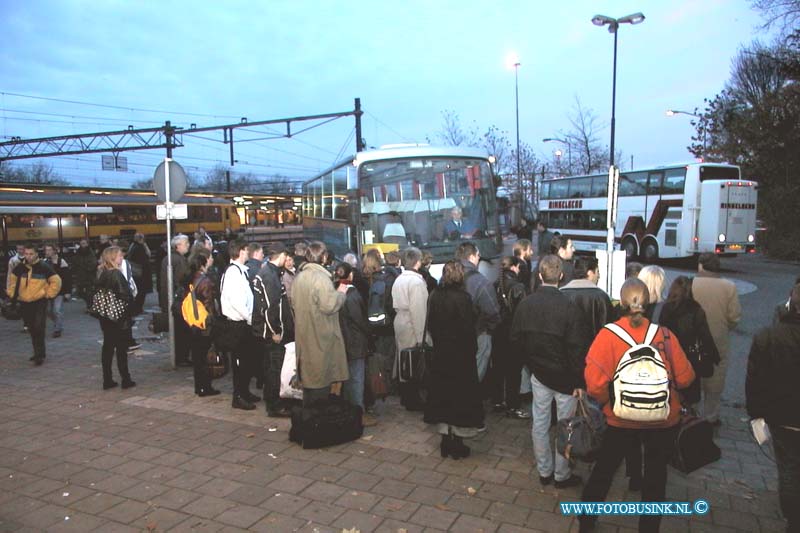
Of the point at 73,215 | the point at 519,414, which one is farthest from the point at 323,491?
the point at 73,215

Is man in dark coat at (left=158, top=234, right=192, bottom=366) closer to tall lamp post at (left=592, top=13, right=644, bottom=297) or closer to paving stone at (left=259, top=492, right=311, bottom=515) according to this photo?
paving stone at (left=259, top=492, right=311, bottom=515)

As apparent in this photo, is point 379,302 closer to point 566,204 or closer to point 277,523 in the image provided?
point 277,523

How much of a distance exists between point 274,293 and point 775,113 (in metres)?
31.8

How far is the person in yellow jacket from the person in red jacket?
27.1 ft

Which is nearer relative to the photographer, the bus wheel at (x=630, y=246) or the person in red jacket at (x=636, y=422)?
the person in red jacket at (x=636, y=422)

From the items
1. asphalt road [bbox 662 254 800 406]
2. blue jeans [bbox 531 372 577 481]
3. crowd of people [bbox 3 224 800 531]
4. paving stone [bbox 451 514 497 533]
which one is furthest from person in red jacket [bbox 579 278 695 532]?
asphalt road [bbox 662 254 800 406]

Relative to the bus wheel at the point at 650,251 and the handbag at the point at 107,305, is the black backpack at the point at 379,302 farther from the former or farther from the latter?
the bus wheel at the point at 650,251

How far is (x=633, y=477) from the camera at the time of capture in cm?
437

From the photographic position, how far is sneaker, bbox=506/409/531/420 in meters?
6.16

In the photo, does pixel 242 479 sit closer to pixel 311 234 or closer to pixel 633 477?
pixel 633 477

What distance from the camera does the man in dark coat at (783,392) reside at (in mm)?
3283

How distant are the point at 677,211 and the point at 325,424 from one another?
20.1m

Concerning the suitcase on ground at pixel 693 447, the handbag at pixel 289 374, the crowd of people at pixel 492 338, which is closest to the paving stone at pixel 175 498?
the crowd of people at pixel 492 338

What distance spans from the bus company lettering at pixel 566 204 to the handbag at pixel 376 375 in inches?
937
